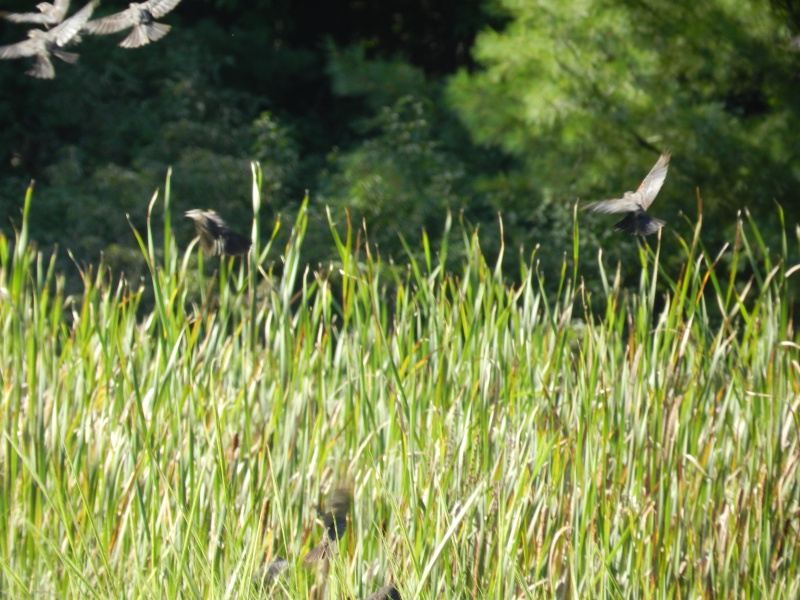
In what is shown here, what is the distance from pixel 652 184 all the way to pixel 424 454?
0.63 metres

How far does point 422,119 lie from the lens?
654 cm

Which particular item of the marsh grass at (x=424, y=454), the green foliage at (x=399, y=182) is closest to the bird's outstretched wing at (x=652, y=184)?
the marsh grass at (x=424, y=454)

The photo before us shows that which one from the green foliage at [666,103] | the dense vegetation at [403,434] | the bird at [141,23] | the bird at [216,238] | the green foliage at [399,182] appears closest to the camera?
the bird at [216,238]

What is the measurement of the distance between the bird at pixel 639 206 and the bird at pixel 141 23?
849 mm

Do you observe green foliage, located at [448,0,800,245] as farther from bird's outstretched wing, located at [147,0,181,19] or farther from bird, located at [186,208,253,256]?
A: bird, located at [186,208,253,256]

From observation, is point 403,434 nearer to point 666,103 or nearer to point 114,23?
point 114,23

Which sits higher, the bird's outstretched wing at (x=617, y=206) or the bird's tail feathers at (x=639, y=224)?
the bird's outstretched wing at (x=617, y=206)

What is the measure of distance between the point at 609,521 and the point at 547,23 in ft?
13.2

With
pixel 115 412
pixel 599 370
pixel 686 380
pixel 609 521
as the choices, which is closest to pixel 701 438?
pixel 686 380

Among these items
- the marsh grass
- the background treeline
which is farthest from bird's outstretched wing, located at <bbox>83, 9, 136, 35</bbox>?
the background treeline

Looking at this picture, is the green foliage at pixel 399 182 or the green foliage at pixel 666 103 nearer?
the green foliage at pixel 666 103

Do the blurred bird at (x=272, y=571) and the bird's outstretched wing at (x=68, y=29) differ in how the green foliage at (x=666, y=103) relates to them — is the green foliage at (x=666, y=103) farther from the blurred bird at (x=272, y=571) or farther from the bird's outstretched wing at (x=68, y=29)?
the blurred bird at (x=272, y=571)

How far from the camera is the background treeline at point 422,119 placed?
195 inches

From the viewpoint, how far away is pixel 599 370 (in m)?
2.04
